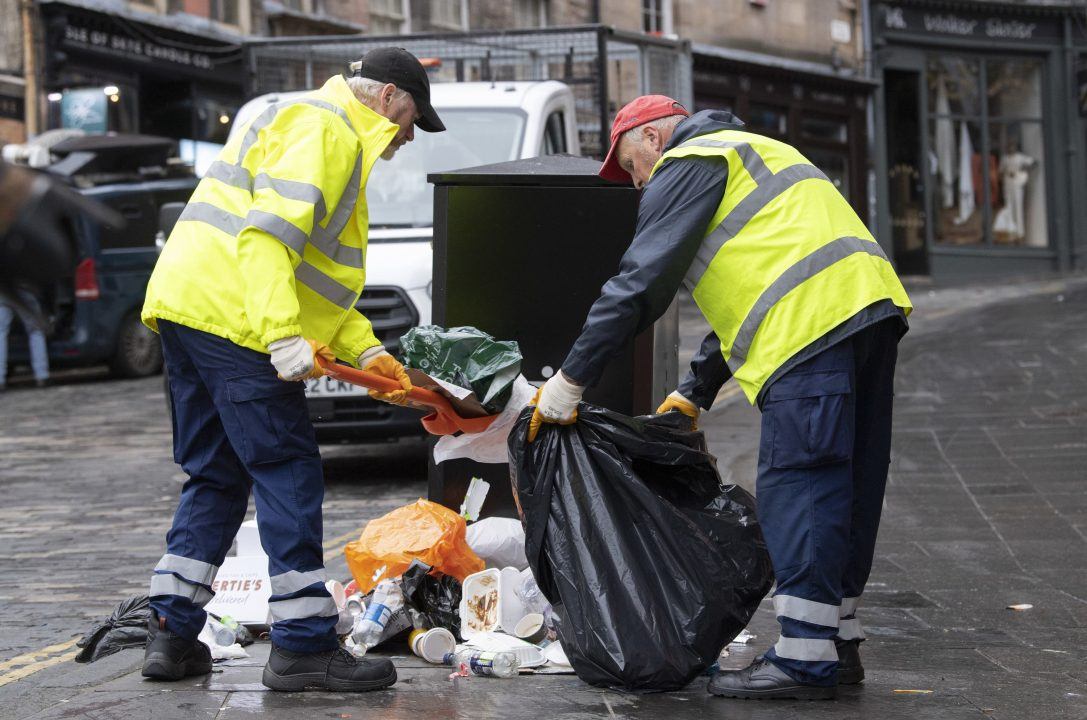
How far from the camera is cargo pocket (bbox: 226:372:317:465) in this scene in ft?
12.7

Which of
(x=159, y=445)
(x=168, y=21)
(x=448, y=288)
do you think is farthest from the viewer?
(x=168, y=21)

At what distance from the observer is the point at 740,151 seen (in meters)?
3.91

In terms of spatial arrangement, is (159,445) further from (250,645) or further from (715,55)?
(715,55)

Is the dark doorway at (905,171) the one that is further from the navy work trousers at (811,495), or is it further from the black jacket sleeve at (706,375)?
the navy work trousers at (811,495)

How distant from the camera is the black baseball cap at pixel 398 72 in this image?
166 inches

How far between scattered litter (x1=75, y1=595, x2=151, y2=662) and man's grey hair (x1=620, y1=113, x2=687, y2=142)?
78.4 inches

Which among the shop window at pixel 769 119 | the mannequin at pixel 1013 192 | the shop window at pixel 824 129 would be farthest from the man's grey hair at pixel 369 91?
the mannequin at pixel 1013 192

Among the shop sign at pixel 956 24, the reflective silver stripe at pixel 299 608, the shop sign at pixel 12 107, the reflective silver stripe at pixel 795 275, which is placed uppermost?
the shop sign at pixel 956 24

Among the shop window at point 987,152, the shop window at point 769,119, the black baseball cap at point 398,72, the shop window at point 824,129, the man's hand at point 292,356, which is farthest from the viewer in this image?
the shop window at point 987,152

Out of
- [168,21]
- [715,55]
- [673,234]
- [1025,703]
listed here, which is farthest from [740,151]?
[715,55]

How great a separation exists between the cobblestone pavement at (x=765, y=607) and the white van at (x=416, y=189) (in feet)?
1.56

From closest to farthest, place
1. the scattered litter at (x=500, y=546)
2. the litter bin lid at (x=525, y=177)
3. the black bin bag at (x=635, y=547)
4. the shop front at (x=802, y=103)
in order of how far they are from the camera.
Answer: the black bin bag at (x=635, y=547)
the scattered litter at (x=500, y=546)
the litter bin lid at (x=525, y=177)
the shop front at (x=802, y=103)

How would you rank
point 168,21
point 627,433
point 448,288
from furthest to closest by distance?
point 168,21 → point 448,288 → point 627,433

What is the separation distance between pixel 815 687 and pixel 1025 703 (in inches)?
20.8
